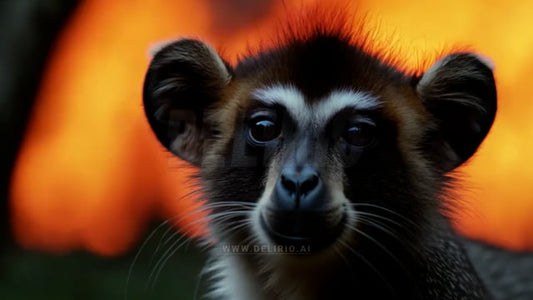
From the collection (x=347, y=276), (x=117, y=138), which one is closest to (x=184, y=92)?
(x=347, y=276)

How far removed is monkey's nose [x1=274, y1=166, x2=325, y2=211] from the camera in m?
2.50

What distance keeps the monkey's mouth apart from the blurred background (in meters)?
2.06

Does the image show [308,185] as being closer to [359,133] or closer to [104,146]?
[359,133]

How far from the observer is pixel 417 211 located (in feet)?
9.25

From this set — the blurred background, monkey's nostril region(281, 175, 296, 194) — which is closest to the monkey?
monkey's nostril region(281, 175, 296, 194)

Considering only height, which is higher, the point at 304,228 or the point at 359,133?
the point at 359,133

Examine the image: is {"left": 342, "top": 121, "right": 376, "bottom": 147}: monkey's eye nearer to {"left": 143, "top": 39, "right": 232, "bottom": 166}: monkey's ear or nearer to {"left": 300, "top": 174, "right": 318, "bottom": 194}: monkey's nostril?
{"left": 300, "top": 174, "right": 318, "bottom": 194}: monkey's nostril

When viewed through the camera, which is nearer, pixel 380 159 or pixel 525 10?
pixel 380 159

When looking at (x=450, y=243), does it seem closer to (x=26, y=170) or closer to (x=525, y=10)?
(x=525, y=10)

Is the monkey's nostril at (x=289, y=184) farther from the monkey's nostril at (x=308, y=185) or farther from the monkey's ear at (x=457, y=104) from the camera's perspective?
the monkey's ear at (x=457, y=104)

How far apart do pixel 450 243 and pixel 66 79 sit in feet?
10.8

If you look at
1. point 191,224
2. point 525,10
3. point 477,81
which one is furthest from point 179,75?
point 525,10

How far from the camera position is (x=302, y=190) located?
8.21 ft

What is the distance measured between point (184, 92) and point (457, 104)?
913mm
